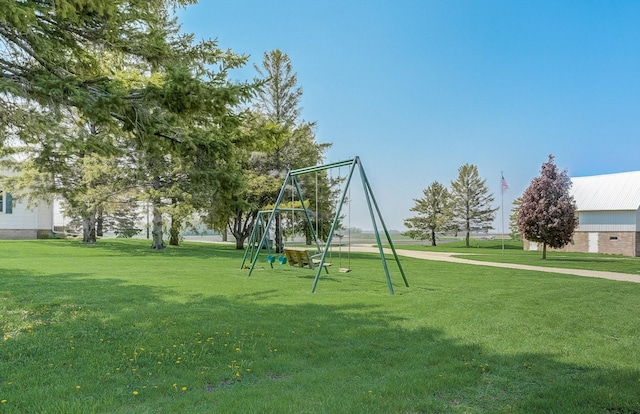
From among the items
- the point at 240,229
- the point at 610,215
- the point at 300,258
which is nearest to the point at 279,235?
the point at 240,229

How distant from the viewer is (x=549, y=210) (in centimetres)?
2758

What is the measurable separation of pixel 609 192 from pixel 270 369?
39.9 m

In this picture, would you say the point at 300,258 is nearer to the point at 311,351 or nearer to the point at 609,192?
A: the point at 311,351

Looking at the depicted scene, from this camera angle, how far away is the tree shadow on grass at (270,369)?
3947mm

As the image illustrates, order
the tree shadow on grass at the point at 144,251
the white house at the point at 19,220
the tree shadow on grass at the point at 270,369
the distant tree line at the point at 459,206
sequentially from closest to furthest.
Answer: the tree shadow on grass at the point at 270,369
the tree shadow on grass at the point at 144,251
the white house at the point at 19,220
the distant tree line at the point at 459,206

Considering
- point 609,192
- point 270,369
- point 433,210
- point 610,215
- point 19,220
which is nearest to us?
point 270,369

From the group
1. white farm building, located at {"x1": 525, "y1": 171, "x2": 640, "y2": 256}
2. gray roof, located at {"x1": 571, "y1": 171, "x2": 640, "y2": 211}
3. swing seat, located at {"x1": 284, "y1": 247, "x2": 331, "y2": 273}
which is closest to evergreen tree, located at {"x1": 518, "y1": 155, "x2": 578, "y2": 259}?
white farm building, located at {"x1": 525, "y1": 171, "x2": 640, "y2": 256}

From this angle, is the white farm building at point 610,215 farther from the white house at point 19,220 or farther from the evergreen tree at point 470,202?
the white house at point 19,220

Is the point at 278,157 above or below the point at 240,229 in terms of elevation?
above

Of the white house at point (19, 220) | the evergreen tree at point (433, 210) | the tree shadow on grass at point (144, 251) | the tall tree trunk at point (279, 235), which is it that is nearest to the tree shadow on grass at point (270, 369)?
the tree shadow on grass at point (144, 251)

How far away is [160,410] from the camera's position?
3758 millimetres

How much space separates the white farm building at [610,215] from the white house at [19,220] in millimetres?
39618

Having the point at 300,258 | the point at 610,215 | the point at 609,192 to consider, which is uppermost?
the point at 609,192

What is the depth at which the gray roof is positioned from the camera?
35.2 metres
